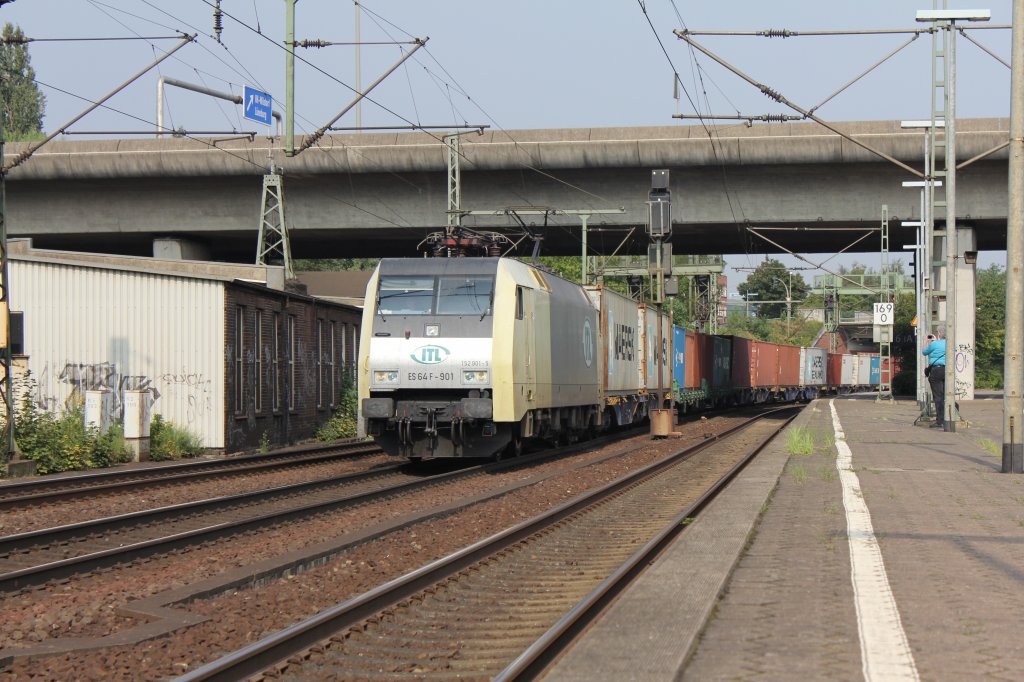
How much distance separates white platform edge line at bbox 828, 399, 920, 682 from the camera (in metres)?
5.36

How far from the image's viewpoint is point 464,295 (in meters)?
16.8

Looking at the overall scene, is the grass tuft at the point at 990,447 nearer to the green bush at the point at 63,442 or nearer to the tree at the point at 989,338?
the green bush at the point at 63,442

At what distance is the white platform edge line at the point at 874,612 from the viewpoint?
5.36 m

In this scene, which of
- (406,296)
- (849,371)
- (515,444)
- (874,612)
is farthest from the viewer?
(849,371)

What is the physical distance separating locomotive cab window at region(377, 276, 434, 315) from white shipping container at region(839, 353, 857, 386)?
6542 cm

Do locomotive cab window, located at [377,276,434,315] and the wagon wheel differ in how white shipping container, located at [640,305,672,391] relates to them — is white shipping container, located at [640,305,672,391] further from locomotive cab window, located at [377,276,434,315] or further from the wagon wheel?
locomotive cab window, located at [377,276,434,315]

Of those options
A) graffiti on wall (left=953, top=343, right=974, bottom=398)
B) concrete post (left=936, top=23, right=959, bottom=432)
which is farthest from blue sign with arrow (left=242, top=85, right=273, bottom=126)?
graffiti on wall (left=953, top=343, right=974, bottom=398)

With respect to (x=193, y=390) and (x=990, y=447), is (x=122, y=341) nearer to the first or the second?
(x=193, y=390)

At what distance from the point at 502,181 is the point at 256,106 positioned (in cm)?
1305

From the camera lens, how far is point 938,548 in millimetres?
8906

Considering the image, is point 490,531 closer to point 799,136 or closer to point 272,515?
point 272,515

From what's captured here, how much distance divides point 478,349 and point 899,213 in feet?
78.1

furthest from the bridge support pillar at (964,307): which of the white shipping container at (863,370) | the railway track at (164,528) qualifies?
the white shipping container at (863,370)

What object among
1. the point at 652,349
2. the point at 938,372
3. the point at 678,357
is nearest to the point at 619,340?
the point at 652,349
